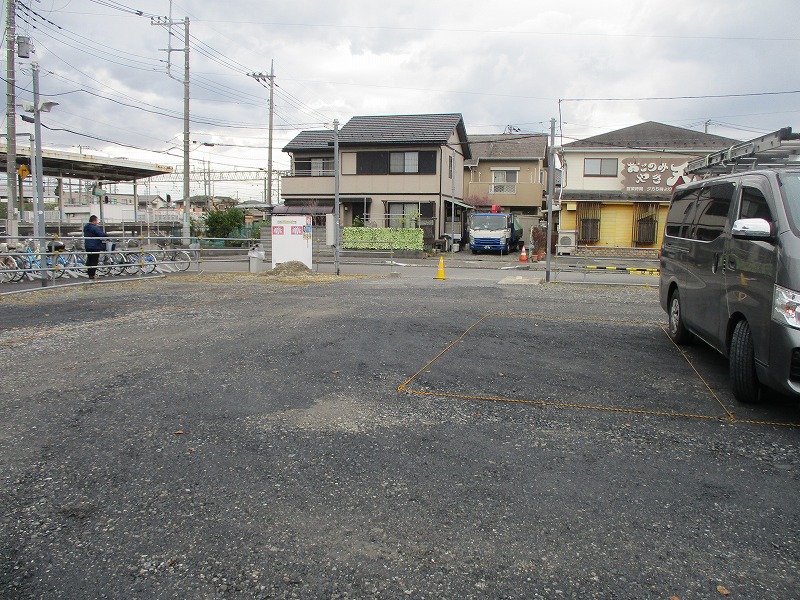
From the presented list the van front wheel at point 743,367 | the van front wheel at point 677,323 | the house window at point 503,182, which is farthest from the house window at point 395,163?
the van front wheel at point 743,367

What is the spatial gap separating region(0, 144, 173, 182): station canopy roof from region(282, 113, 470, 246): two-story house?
29.2 feet

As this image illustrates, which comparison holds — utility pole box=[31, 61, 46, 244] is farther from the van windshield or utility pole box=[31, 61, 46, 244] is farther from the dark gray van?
the van windshield

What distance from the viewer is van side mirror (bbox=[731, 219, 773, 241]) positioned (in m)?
4.77

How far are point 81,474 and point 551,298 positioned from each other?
10406 millimetres

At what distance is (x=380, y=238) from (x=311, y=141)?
9.46 metres

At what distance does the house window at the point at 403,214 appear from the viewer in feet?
114

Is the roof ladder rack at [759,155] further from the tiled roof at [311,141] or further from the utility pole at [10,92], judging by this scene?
the tiled roof at [311,141]

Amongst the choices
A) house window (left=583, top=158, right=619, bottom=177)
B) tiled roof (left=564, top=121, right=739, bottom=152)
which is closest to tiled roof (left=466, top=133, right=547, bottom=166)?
tiled roof (left=564, top=121, right=739, bottom=152)

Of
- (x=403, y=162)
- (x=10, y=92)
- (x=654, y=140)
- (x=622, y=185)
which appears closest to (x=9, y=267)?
(x=10, y=92)

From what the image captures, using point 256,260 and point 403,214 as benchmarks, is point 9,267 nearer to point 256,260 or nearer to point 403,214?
point 256,260

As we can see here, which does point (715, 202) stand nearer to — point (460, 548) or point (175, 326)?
point (460, 548)

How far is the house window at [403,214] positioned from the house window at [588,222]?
892 cm

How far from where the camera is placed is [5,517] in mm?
3299

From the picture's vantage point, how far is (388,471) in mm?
3936
